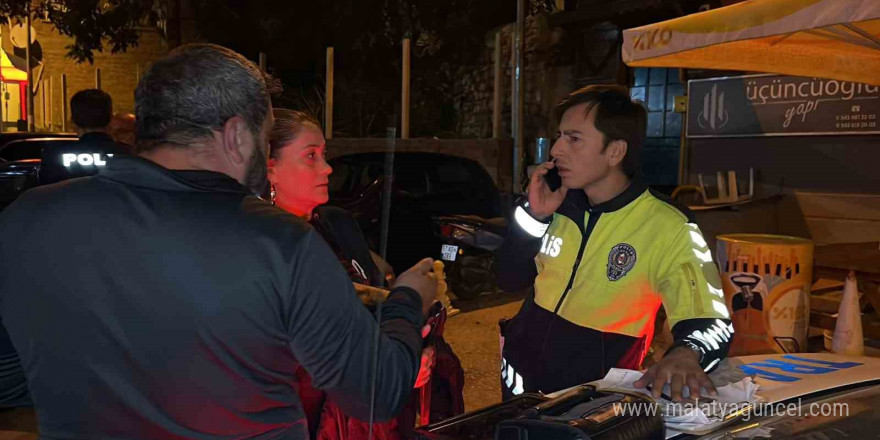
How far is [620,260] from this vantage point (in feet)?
8.18

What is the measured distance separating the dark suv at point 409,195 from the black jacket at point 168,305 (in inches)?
262

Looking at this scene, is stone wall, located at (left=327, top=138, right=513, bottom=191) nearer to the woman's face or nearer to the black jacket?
the woman's face

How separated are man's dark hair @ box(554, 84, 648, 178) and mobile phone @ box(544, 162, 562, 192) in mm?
222

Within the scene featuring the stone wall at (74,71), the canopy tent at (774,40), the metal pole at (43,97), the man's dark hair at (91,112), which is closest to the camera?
the canopy tent at (774,40)

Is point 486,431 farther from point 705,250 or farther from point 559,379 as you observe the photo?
point 705,250

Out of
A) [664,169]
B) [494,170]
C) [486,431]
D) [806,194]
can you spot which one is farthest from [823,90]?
[486,431]

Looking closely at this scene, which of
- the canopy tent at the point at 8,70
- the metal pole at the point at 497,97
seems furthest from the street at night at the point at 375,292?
the canopy tent at the point at 8,70

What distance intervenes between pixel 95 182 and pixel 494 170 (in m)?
13.0

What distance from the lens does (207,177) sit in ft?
5.04

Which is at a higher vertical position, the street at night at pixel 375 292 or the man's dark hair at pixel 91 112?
the man's dark hair at pixel 91 112

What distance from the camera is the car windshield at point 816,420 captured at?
1730mm

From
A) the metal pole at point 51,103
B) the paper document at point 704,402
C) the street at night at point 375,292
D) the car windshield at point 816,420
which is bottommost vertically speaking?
the car windshield at point 816,420

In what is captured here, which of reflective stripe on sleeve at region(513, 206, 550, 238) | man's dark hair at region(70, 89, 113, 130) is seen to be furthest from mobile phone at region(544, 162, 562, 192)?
man's dark hair at region(70, 89, 113, 130)

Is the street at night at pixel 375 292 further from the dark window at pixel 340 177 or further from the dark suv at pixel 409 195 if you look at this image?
the dark window at pixel 340 177
